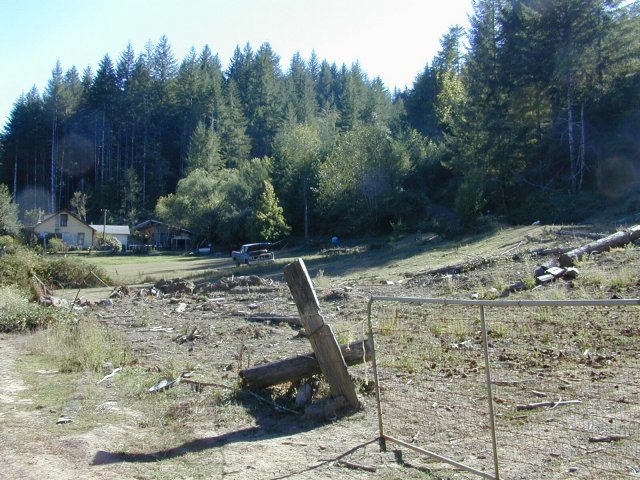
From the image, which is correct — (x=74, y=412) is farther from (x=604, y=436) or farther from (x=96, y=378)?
(x=604, y=436)

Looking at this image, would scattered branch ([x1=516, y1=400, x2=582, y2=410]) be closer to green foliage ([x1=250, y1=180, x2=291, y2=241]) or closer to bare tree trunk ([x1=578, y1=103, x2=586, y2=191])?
bare tree trunk ([x1=578, y1=103, x2=586, y2=191])

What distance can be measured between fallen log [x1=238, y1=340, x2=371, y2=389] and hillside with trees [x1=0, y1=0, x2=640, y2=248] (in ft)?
105

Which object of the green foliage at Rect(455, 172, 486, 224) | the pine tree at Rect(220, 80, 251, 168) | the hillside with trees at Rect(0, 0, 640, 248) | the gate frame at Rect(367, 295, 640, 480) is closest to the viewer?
the gate frame at Rect(367, 295, 640, 480)

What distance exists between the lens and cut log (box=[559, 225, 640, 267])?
1752cm

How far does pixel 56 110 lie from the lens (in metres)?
105

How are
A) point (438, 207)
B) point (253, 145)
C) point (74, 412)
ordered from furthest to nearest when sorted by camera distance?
1. point (253, 145)
2. point (438, 207)
3. point (74, 412)

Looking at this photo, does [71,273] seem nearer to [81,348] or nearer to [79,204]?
[81,348]

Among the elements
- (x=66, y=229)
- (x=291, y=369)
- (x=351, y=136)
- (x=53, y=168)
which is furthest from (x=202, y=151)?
(x=291, y=369)

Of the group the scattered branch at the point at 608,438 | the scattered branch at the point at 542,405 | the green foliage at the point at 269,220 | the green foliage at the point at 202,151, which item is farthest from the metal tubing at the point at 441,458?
the green foliage at the point at 202,151

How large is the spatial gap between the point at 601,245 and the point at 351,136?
1618 inches

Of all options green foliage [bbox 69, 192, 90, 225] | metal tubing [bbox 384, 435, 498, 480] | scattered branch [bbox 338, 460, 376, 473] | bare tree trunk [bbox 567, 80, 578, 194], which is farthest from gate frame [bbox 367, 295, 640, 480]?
green foliage [bbox 69, 192, 90, 225]

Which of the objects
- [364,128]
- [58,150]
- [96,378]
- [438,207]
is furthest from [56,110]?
[96,378]

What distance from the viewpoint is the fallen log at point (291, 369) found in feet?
25.7

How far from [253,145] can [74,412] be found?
107 meters
